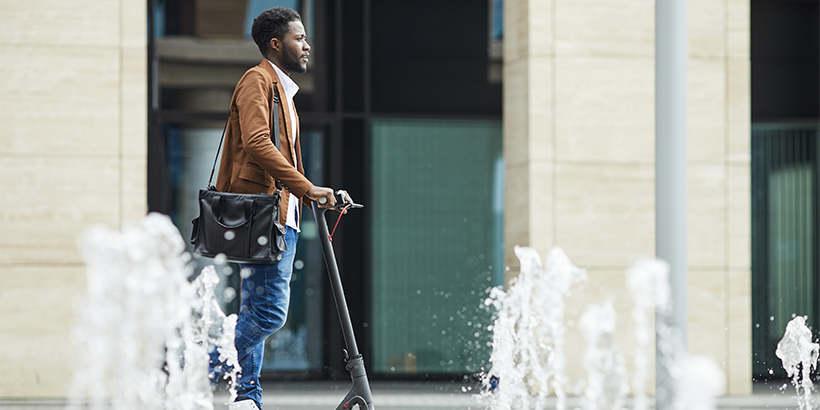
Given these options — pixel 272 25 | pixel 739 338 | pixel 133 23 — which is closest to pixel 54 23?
pixel 133 23

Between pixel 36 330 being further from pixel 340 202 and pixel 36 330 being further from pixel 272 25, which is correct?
pixel 340 202

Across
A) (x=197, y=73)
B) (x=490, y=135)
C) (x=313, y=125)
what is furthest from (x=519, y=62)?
(x=197, y=73)

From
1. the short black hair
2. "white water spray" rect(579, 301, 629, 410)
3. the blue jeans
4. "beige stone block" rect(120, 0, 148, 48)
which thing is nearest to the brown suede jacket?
the short black hair

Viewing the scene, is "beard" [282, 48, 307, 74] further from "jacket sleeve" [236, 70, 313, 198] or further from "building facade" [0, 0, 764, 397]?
"building facade" [0, 0, 764, 397]

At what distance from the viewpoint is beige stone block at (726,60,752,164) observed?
23.5ft

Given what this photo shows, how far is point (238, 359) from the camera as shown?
405 cm

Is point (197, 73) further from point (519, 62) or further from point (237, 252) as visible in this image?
point (237, 252)

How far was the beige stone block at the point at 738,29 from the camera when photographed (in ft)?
23.5

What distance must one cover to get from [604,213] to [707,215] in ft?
2.58

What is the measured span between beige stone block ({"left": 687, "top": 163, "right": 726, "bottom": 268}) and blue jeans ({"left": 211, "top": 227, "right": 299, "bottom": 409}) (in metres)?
4.00

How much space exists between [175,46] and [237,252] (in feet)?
13.5

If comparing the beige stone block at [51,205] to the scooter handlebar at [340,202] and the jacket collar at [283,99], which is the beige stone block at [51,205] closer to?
the jacket collar at [283,99]

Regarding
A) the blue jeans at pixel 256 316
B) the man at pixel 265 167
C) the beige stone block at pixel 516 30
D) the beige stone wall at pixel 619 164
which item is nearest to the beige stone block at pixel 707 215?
the beige stone wall at pixel 619 164

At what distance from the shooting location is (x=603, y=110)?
7.09m
